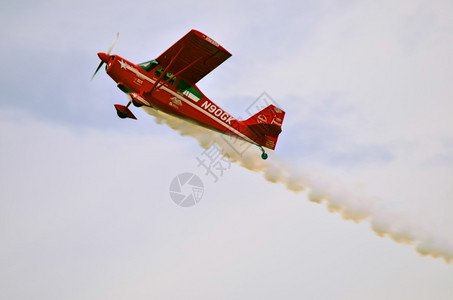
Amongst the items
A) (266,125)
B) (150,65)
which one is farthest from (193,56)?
(266,125)

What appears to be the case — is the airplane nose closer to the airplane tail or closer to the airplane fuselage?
the airplane fuselage

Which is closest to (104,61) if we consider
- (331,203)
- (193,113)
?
(193,113)

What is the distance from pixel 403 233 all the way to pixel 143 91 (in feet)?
38.1

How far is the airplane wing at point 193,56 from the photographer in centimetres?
2727

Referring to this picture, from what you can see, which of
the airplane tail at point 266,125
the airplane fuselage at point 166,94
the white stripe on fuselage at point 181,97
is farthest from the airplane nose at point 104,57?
the airplane tail at point 266,125

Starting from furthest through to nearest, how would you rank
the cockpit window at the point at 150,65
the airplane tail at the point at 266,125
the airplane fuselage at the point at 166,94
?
the airplane tail at the point at 266,125 → the cockpit window at the point at 150,65 → the airplane fuselage at the point at 166,94

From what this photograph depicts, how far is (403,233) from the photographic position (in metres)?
30.4

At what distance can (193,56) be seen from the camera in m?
27.9

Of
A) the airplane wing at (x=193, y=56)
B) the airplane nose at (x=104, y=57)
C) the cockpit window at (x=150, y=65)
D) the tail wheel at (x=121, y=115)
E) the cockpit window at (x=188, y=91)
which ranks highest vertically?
the airplane wing at (x=193, y=56)

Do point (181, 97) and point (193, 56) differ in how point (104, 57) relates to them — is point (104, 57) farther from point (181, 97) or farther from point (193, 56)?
point (193, 56)

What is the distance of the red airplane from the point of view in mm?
27656

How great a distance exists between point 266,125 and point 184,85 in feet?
11.2

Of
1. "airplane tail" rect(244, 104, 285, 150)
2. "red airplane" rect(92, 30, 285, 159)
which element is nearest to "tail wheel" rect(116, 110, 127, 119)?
"red airplane" rect(92, 30, 285, 159)

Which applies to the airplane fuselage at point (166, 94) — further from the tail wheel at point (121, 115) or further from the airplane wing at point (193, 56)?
the tail wheel at point (121, 115)
